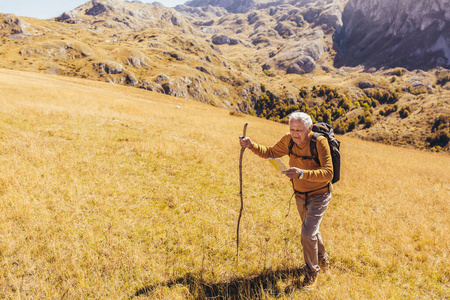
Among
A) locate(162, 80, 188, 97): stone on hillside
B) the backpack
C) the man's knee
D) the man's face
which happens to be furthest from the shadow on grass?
locate(162, 80, 188, 97): stone on hillside

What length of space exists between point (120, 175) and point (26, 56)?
524 feet

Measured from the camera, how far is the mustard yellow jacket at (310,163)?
4051 mm

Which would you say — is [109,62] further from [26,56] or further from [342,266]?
[342,266]

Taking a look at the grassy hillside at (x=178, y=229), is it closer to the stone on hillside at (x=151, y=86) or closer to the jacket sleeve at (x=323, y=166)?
the jacket sleeve at (x=323, y=166)

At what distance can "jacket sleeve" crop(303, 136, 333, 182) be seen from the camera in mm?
4004

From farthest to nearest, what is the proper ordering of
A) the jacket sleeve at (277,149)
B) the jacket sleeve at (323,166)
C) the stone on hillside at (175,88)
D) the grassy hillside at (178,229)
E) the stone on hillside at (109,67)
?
the stone on hillside at (175,88) → the stone on hillside at (109,67) → the jacket sleeve at (277,149) → the grassy hillside at (178,229) → the jacket sleeve at (323,166)

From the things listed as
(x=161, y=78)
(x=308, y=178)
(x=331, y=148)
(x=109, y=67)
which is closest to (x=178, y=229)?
(x=308, y=178)

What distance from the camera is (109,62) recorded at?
4983 inches

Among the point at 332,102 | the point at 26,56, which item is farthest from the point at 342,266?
the point at 332,102

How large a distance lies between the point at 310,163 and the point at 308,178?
2.37 feet

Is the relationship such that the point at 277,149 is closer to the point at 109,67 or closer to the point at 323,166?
the point at 323,166

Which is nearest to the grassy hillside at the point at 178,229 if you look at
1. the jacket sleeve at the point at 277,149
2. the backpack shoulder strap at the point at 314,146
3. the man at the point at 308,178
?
the man at the point at 308,178

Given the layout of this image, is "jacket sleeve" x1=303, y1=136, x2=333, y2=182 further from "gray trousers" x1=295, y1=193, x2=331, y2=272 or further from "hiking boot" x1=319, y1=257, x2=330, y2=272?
"hiking boot" x1=319, y1=257, x2=330, y2=272

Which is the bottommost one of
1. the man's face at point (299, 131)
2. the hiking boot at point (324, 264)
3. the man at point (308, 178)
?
the hiking boot at point (324, 264)
